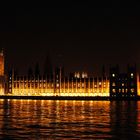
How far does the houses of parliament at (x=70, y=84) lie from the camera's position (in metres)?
113

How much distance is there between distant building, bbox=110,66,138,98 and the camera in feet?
367

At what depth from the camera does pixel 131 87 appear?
112000 mm

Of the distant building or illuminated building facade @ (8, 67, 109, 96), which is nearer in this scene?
the distant building

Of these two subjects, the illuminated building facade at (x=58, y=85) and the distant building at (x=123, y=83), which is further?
the illuminated building facade at (x=58, y=85)

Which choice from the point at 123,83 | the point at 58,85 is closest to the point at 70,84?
the point at 58,85

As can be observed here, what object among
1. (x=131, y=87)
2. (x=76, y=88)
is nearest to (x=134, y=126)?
(x=131, y=87)

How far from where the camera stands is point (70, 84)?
401 ft

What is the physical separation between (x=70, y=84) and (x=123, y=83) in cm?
1625

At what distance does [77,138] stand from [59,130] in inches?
130

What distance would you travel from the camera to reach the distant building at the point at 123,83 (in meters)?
112

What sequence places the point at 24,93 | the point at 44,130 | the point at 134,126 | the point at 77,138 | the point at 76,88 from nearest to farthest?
the point at 77,138 < the point at 44,130 < the point at 134,126 < the point at 76,88 < the point at 24,93

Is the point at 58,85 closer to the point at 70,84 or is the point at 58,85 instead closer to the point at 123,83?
the point at 70,84

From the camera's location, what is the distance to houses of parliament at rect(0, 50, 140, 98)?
113 meters

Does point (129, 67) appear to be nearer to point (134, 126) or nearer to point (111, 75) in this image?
point (111, 75)
